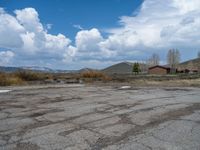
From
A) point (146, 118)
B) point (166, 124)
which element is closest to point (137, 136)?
point (166, 124)

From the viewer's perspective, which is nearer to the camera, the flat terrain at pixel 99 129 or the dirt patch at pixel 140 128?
the flat terrain at pixel 99 129

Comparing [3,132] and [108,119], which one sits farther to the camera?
[108,119]

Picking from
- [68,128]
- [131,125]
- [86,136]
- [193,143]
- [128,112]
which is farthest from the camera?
[128,112]

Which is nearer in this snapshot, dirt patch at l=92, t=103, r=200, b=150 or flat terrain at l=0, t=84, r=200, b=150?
flat terrain at l=0, t=84, r=200, b=150

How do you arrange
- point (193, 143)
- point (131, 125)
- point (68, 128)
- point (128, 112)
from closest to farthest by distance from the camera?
point (193, 143) < point (68, 128) < point (131, 125) < point (128, 112)

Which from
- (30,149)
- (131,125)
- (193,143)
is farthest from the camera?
(131,125)

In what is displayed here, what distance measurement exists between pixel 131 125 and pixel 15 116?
418cm

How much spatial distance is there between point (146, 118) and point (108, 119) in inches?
54.4

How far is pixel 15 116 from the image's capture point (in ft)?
30.5

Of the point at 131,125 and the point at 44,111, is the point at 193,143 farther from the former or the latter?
the point at 44,111

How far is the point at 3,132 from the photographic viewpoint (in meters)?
7.04

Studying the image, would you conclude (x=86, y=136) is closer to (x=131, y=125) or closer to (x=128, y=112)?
(x=131, y=125)

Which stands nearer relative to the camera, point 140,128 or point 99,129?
point 99,129

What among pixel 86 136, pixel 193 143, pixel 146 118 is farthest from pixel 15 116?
pixel 193 143
